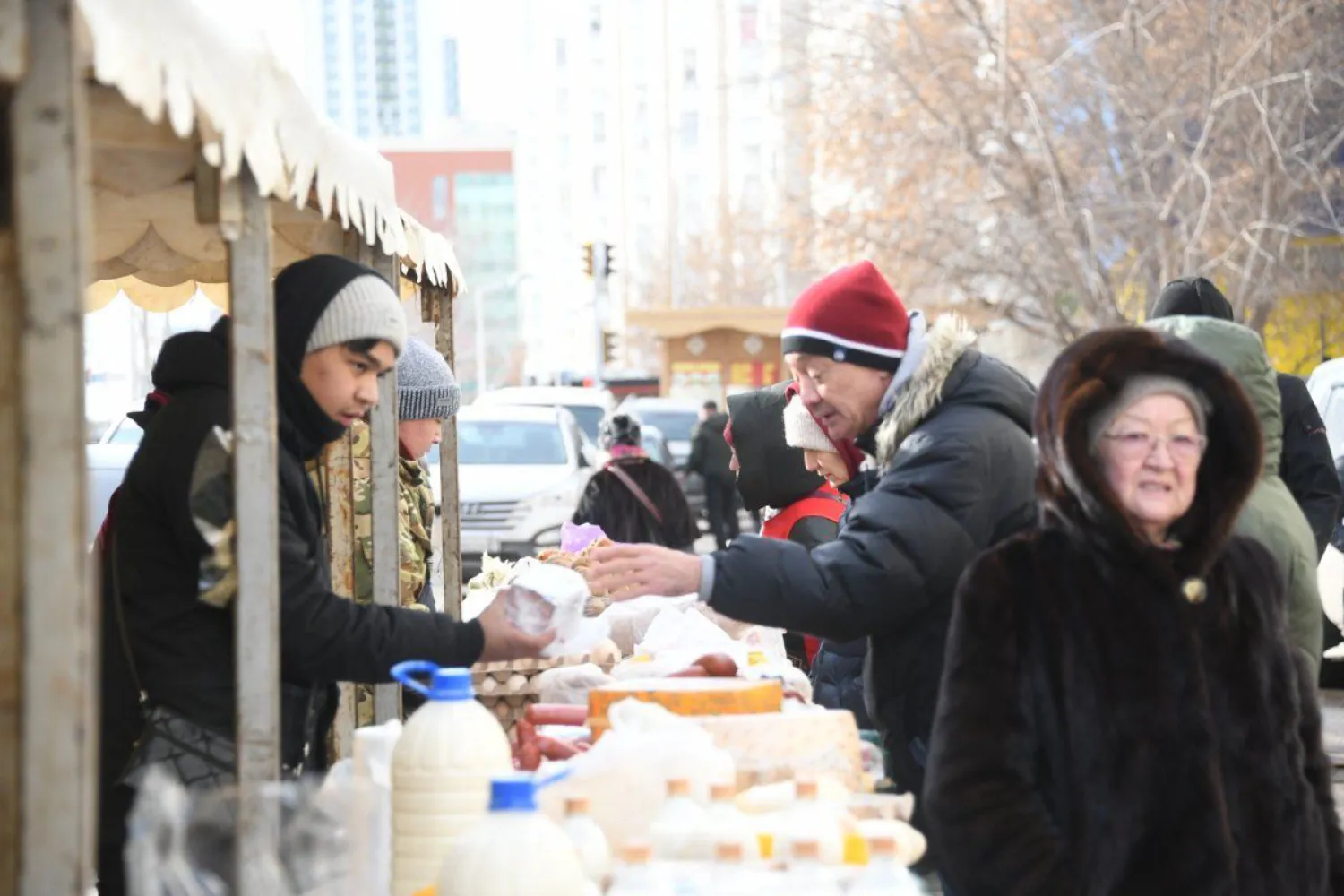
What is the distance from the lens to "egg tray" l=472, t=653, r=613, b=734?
5.79 meters

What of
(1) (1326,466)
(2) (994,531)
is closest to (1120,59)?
(1) (1326,466)

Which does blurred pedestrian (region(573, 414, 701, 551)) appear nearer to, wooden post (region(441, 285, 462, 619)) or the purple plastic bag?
the purple plastic bag

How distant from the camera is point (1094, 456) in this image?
3809mm

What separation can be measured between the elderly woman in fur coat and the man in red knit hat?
676 mm

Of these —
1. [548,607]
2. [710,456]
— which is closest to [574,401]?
[710,456]

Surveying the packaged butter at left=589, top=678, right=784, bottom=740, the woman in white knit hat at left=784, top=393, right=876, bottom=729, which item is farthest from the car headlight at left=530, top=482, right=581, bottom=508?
the packaged butter at left=589, top=678, right=784, bottom=740

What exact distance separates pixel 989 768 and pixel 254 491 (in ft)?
4.72

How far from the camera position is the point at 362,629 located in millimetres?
4078

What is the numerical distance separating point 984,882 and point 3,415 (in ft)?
6.02

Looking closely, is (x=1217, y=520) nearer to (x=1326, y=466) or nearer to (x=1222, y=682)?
(x=1222, y=682)

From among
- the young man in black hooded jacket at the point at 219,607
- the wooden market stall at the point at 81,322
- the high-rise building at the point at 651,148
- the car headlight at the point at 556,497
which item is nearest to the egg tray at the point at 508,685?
the young man in black hooded jacket at the point at 219,607

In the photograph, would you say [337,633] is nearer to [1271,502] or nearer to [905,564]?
[905,564]

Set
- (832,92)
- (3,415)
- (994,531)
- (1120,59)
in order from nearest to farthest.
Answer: (3,415)
(994,531)
(1120,59)
(832,92)

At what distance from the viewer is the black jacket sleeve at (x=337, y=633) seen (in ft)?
13.3
